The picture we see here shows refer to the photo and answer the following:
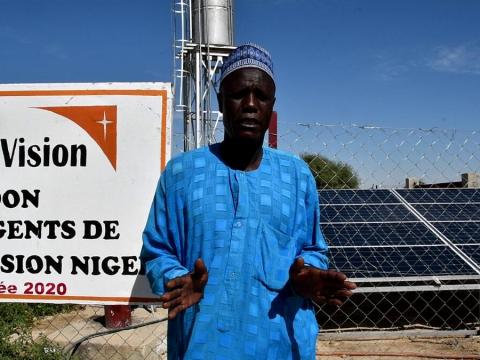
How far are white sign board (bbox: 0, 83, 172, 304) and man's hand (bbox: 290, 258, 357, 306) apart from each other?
106cm

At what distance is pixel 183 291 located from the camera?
1.42 m

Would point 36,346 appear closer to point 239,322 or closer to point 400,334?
point 239,322

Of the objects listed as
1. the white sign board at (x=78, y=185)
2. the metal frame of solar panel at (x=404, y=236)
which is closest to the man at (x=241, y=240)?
the white sign board at (x=78, y=185)

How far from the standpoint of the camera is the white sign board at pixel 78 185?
7.63 feet

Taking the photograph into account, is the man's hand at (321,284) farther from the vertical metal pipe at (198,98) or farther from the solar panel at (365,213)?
the vertical metal pipe at (198,98)

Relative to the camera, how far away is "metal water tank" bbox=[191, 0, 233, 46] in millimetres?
11047

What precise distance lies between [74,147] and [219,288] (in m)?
1.24

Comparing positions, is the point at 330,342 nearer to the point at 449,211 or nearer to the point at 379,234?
the point at 379,234

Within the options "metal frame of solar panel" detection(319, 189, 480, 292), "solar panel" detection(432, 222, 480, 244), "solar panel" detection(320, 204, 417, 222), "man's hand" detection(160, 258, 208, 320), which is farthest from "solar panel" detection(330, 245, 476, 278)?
"man's hand" detection(160, 258, 208, 320)

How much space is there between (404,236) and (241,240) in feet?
12.8

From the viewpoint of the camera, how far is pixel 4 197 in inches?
93.4

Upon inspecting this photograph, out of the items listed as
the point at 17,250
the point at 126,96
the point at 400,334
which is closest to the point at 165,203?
the point at 126,96

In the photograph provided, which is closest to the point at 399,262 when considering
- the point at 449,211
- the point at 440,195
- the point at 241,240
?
the point at 449,211

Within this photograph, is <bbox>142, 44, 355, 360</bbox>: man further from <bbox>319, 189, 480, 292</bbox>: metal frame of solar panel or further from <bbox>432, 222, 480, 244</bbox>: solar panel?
<bbox>432, 222, 480, 244</bbox>: solar panel
